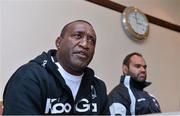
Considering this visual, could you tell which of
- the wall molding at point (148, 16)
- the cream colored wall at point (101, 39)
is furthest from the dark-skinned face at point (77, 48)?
the wall molding at point (148, 16)

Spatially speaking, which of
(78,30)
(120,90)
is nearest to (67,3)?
(120,90)

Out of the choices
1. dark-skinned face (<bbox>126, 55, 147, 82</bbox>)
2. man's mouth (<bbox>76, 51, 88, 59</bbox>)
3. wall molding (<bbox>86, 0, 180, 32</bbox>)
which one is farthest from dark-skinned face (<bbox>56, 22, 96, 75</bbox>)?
wall molding (<bbox>86, 0, 180, 32</bbox>)

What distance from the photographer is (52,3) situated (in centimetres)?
279

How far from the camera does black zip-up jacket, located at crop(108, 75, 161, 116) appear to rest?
6.91 ft

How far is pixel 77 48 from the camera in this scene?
4.43 feet

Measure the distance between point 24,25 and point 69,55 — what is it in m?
1.26

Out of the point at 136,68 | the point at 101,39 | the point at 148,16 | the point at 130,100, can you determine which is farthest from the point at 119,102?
the point at 148,16

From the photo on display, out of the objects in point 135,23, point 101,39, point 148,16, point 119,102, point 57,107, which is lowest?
point 119,102

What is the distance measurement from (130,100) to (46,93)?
1097 millimetres

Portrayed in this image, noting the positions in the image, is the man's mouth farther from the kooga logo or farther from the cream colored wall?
the cream colored wall

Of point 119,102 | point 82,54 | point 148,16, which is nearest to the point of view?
point 82,54

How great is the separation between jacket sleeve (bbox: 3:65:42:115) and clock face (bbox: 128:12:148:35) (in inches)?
99.7

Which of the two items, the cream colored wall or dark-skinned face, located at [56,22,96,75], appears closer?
dark-skinned face, located at [56,22,96,75]

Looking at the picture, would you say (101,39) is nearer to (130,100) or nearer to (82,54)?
(130,100)
